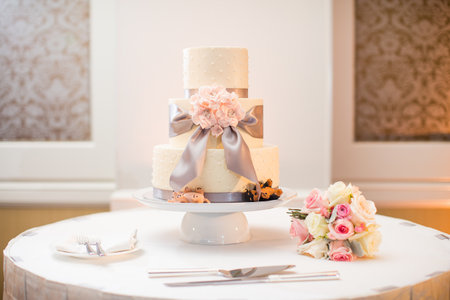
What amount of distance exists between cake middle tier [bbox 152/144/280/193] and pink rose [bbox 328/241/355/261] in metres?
0.29

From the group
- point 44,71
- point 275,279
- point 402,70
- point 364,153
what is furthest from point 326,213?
point 44,71

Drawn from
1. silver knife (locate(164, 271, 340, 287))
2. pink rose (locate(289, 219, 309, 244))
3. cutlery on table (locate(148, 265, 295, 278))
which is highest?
pink rose (locate(289, 219, 309, 244))

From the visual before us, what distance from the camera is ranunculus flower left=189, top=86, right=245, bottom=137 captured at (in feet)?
4.70

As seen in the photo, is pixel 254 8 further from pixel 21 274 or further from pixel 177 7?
pixel 21 274

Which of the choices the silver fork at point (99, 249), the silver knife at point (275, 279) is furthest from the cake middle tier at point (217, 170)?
the silver knife at point (275, 279)

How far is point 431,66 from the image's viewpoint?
2572 millimetres

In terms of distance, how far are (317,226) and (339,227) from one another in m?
0.05

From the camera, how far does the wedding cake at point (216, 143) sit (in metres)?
1.42

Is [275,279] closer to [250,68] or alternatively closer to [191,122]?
[191,122]

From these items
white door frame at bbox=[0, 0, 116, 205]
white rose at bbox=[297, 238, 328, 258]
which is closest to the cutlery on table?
white rose at bbox=[297, 238, 328, 258]

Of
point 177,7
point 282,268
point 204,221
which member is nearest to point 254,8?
point 177,7

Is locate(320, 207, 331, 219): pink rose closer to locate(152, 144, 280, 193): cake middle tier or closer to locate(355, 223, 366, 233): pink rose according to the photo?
locate(355, 223, 366, 233): pink rose

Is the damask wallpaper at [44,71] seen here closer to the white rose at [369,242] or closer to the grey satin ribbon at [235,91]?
the grey satin ribbon at [235,91]

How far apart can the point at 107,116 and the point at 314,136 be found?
3.14ft
